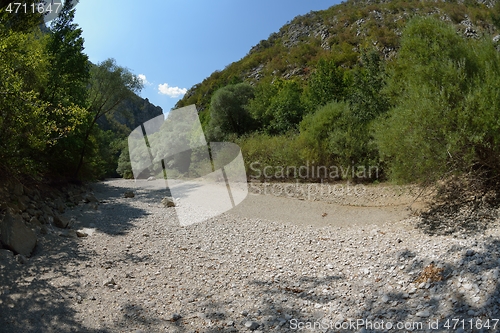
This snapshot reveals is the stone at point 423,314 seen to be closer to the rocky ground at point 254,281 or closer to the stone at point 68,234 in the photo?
the rocky ground at point 254,281

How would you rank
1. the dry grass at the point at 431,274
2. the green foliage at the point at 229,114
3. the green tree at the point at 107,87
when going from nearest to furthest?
the dry grass at the point at 431,274
the green tree at the point at 107,87
the green foliage at the point at 229,114

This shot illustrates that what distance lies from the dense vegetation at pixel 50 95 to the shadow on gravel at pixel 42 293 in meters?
2.61

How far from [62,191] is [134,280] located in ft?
28.7

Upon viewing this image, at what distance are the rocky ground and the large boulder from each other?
227 millimetres

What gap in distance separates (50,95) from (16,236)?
7.38m

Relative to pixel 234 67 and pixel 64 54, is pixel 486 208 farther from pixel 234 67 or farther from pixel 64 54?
pixel 234 67

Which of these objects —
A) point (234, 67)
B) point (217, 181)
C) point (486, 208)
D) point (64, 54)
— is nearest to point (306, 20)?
point (234, 67)

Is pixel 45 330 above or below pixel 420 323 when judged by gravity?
above

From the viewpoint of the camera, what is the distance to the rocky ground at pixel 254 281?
3811 mm

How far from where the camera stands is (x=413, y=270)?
4934 mm

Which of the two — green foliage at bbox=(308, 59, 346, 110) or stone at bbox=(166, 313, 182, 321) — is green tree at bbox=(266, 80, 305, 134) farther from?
stone at bbox=(166, 313, 182, 321)

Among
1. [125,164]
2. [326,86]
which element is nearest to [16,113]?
[326,86]

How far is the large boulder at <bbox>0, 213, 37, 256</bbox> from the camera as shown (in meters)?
5.32

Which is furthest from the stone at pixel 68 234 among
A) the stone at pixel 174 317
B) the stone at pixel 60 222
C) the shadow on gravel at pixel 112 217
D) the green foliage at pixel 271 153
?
the green foliage at pixel 271 153
